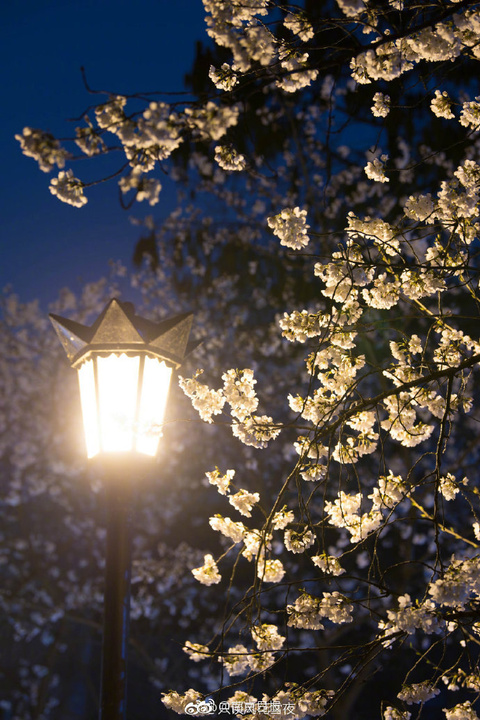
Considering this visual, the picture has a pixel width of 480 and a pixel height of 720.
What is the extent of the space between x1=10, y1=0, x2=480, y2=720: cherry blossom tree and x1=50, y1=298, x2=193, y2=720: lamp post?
44cm

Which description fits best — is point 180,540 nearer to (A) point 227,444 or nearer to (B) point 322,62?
(A) point 227,444

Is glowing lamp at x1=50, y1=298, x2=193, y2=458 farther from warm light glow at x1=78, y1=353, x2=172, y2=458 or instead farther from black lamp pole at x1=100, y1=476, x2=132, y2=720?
black lamp pole at x1=100, y1=476, x2=132, y2=720

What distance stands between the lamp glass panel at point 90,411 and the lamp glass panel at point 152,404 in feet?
0.78

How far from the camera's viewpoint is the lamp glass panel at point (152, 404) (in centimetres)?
287

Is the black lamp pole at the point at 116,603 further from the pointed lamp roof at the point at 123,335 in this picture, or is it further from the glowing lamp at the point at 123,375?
the pointed lamp roof at the point at 123,335

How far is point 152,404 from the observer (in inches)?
117

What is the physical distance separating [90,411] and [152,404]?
0.32 meters

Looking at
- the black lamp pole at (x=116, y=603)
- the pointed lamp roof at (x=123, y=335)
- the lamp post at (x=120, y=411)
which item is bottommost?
the black lamp pole at (x=116, y=603)

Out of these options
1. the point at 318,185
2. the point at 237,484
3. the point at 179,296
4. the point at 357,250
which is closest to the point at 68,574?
the point at 237,484

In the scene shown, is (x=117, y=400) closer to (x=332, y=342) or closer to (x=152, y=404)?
(x=152, y=404)

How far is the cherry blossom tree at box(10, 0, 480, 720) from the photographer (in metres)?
2.45

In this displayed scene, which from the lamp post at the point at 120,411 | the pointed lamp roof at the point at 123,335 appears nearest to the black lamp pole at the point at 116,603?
the lamp post at the point at 120,411

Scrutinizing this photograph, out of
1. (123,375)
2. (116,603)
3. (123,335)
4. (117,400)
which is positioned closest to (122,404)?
(117,400)

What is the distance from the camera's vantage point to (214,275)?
11438 mm
